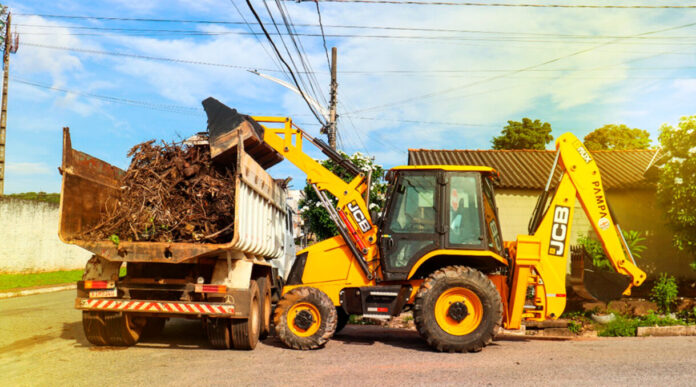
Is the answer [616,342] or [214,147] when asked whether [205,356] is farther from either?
[616,342]

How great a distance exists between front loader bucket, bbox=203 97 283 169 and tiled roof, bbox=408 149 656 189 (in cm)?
925

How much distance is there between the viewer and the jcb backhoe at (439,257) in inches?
316

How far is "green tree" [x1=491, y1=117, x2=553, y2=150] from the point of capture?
3628 cm

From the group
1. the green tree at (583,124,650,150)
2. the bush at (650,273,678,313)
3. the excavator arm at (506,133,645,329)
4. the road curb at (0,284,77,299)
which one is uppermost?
the green tree at (583,124,650,150)

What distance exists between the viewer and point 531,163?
58.3ft

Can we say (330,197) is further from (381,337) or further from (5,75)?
(5,75)

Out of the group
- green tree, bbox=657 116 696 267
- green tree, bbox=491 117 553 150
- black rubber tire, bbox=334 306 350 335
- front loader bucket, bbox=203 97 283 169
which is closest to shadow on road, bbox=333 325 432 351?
black rubber tire, bbox=334 306 350 335

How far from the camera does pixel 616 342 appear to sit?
9.28 m

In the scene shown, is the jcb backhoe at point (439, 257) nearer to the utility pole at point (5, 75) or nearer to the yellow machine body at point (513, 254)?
the yellow machine body at point (513, 254)

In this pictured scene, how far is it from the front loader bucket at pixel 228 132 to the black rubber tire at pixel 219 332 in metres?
2.29

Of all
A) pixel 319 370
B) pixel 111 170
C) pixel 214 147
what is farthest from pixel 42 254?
pixel 319 370

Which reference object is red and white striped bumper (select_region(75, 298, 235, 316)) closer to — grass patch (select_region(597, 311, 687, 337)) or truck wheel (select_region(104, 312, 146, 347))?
truck wheel (select_region(104, 312, 146, 347))

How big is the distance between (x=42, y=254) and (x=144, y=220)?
59.5 feet

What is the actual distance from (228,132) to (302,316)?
2.91 m
